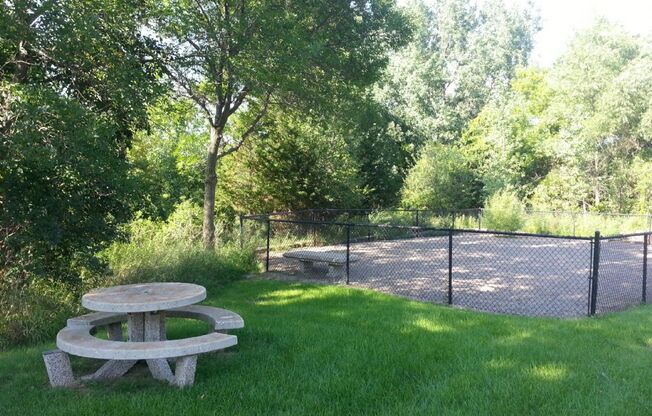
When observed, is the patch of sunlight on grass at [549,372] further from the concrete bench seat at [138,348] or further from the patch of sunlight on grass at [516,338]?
the concrete bench seat at [138,348]

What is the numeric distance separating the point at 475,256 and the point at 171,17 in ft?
32.5

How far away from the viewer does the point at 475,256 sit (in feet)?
47.3

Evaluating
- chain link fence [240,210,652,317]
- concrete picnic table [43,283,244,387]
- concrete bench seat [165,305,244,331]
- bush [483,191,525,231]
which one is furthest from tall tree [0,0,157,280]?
bush [483,191,525,231]

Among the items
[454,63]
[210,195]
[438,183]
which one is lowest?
[210,195]

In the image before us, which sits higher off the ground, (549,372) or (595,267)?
(595,267)

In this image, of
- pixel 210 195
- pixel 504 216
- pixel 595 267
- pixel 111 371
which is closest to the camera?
pixel 111 371

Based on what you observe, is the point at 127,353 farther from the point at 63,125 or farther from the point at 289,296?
the point at 289,296

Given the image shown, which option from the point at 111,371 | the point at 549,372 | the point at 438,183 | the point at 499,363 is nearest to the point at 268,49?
the point at 111,371

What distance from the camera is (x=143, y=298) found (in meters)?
4.75

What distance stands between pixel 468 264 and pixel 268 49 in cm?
726

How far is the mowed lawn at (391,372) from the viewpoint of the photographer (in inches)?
150

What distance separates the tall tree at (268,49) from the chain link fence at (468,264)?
107 inches

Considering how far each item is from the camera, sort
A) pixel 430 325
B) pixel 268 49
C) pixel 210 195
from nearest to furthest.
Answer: pixel 430 325, pixel 268 49, pixel 210 195

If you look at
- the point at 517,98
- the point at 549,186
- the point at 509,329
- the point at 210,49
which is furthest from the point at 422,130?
the point at 509,329
